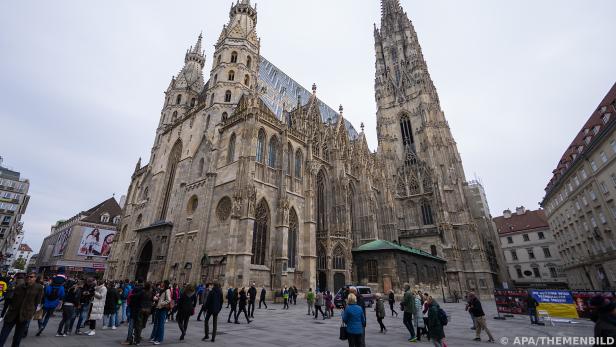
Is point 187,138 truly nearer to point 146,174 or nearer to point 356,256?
point 146,174

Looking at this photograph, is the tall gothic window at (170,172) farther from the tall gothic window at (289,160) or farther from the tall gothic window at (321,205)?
the tall gothic window at (321,205)

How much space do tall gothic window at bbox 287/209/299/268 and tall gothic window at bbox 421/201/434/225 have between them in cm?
2324

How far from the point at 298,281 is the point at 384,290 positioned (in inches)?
347

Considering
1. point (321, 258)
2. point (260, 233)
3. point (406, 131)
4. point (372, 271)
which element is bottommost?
point (372, 271)

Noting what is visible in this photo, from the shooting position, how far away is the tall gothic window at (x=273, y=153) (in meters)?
26.3

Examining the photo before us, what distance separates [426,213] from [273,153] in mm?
26015

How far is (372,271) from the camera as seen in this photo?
28.2 metres

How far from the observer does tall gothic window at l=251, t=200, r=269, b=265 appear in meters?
22.1

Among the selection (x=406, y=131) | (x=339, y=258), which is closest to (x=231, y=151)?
(x=339, y=258)

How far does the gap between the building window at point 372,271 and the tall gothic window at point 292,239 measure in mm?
8682

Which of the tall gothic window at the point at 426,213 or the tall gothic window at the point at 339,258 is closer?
the tall gothic window at the point at 339,258

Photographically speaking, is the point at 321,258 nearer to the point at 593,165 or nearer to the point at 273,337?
the point at 273,337

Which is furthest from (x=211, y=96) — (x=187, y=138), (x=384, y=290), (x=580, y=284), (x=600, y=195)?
(x=580, y=284)

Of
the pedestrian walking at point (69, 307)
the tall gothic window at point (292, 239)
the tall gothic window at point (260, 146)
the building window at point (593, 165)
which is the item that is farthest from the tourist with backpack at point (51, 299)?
the building window at point (593, 165)
